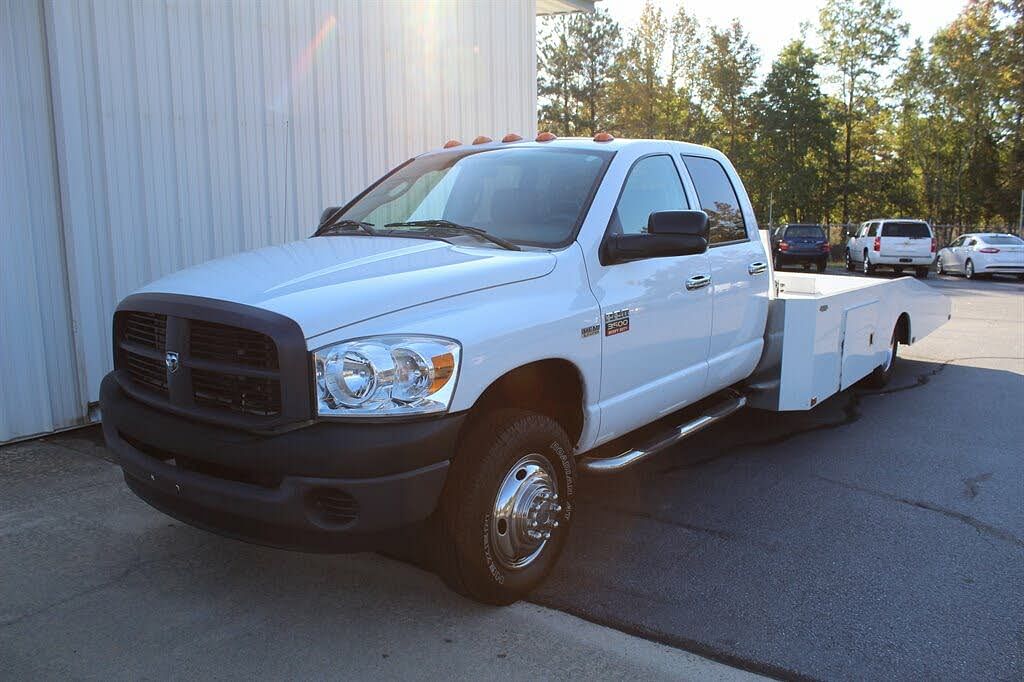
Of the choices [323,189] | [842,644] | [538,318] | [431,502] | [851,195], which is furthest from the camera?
[851,195]

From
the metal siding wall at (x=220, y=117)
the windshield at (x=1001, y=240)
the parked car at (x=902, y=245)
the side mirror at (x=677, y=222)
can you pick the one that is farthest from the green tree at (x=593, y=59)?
the side mirror at (x=677, y=222)

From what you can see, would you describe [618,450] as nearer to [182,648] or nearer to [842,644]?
[842,644]

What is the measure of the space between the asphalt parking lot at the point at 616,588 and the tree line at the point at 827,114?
41.5 meters

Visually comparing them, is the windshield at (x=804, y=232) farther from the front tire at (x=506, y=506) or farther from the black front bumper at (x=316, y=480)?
the black front bumper at (x=316, y=480)

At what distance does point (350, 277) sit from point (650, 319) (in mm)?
1575

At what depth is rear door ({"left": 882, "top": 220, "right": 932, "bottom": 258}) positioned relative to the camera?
80.3 feet

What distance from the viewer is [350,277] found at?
3.26 metres

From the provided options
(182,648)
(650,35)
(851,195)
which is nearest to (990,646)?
(182,648)

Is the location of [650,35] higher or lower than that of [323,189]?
higher

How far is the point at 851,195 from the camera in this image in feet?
155

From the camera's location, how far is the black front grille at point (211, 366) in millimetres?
2937

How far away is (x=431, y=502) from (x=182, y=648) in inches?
44.5

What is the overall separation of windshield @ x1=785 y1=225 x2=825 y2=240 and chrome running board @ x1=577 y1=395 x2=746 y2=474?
80.1 ft

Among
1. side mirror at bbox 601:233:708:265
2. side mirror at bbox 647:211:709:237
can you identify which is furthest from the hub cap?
side mirror at bbox 647:211:709:237
